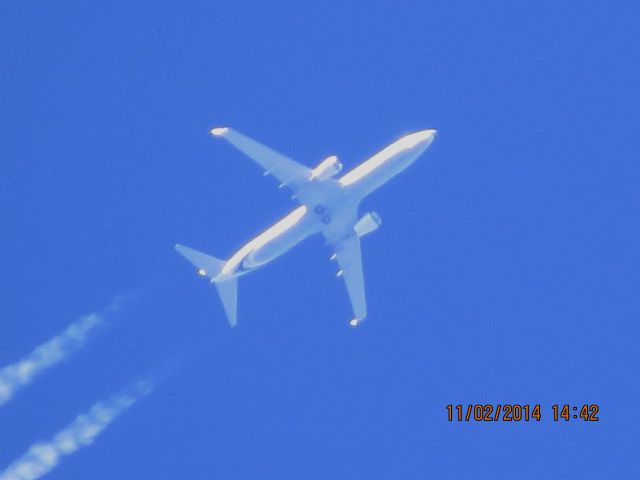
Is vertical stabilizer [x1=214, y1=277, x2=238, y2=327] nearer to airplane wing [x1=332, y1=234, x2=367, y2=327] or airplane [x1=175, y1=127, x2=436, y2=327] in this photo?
airplane [x1=175, y1=127, x2=436, y2=327]

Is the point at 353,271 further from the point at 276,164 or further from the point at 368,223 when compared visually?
the point at 276,164

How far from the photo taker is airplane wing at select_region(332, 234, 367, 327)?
3467 inches

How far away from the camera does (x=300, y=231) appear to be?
82125mm

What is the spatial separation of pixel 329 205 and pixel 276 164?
4650 millimetres

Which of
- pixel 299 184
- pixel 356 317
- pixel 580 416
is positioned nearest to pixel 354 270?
pixel 356 317

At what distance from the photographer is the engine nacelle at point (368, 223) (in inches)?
3334

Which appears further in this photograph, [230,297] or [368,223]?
[368,223]

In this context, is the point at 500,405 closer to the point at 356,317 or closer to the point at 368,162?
the point at 356,317

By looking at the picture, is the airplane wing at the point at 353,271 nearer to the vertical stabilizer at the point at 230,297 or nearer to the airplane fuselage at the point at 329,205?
the airplane fuselage at the point at 329,205

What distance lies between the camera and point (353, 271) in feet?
295

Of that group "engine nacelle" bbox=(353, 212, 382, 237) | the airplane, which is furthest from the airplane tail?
"engine nacelle" bbox=(353, 212, 382, 237)

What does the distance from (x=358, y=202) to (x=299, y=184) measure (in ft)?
14.7

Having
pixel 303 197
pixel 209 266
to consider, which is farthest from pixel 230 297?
pixel 303 197

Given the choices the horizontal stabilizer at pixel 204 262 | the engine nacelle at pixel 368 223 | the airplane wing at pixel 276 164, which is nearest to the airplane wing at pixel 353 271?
Result: the engine nacelle at pixel 368 223
